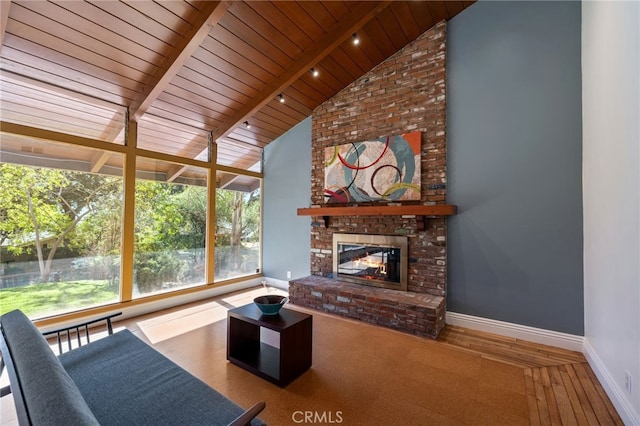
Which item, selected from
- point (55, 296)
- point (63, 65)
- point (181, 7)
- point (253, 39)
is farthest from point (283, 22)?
point (55, 296)

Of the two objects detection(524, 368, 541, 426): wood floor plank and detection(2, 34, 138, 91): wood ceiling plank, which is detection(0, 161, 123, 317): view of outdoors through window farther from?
detection(524, 368, 541, 426): wood floor plank

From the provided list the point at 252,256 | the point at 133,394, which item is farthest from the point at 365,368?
the point at 252,256

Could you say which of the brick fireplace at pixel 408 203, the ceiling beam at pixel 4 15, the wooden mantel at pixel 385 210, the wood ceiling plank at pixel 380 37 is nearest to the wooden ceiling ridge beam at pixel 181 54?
the ceiling beam at pixel 4 15

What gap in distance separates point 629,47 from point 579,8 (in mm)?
1572

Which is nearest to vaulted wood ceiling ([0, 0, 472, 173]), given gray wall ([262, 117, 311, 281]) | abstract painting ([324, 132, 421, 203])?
gray wall ([262, 117, 311, 281])

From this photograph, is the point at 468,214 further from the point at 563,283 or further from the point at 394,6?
the point at 394,6

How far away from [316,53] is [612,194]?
11.3 ft

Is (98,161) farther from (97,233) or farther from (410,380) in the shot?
(410,380)

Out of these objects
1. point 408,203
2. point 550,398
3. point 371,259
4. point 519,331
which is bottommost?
point 550,398

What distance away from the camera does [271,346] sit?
2.99 m

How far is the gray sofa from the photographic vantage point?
997mm

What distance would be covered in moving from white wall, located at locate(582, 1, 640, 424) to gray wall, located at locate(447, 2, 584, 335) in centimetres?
15

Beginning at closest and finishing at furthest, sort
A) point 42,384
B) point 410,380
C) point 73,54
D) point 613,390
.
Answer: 1. point 42,384
2. point 613,390
3. point 410,380
4. point 73,54

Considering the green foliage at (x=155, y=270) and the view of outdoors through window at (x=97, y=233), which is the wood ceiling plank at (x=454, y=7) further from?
the green foliage at (x=155, y=270)
